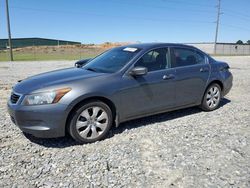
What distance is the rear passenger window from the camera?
5.62 meters

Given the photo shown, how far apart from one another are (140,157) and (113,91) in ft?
4.00

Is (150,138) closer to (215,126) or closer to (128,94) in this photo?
(128,94)

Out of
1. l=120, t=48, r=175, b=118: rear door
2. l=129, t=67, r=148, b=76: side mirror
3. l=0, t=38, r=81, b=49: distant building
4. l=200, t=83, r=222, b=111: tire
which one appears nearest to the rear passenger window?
l=120, t=48, r=175, b=118: rear door

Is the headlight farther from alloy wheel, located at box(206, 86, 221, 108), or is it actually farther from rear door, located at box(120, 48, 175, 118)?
alloy wheel, located at box(206, 86, 221, 108)

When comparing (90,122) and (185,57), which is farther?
(185,57)

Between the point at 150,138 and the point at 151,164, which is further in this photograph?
the point at 150,138

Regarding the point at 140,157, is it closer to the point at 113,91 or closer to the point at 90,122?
the point at 90,122

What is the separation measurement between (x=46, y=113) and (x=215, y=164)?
8.23 feet

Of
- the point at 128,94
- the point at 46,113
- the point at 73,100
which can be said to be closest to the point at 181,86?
the point at 128,94

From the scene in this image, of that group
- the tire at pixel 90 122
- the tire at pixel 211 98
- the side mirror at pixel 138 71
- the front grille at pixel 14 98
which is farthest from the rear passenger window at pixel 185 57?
the front grille at pixel 14 98

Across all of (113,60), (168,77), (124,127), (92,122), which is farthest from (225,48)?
(92,122)

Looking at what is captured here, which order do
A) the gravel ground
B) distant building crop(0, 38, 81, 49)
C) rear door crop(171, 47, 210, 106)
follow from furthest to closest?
distant building crop(0, 38, 81, 49) → rear door crop(171, 47, 210, 106) → the gravel ground

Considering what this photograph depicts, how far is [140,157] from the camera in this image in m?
3.98

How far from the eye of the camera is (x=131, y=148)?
4.29 meters
